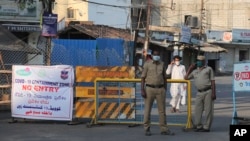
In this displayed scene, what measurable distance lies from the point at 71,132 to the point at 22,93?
2197mm

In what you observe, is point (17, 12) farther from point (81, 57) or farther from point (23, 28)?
point (81, 57)

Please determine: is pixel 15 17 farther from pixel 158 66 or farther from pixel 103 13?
pixel 103 13

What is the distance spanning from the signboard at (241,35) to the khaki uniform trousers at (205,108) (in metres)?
46.9

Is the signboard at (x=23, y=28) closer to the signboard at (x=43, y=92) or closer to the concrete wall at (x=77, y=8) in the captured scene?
the signboard at (x=43, y=92)

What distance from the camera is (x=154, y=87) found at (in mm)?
11375

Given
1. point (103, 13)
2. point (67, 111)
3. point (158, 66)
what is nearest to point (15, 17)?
point (67, 111)

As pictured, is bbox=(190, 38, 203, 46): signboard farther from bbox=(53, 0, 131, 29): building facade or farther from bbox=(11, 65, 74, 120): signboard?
bbox=(11, 65, 74, 120): signboard

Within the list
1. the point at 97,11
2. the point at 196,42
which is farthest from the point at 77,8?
the point at 196,42

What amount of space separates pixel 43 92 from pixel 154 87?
3196mm

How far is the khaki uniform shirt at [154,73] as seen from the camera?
11344 mm

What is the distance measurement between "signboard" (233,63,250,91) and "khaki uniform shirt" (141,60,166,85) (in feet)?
5.10

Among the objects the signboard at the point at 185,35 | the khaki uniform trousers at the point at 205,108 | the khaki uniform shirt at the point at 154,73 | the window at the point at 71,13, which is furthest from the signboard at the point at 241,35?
the khaki uniform shirt at the point at 154,73

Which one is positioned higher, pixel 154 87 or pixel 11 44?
pixel 11 44

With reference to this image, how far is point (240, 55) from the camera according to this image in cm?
6162
